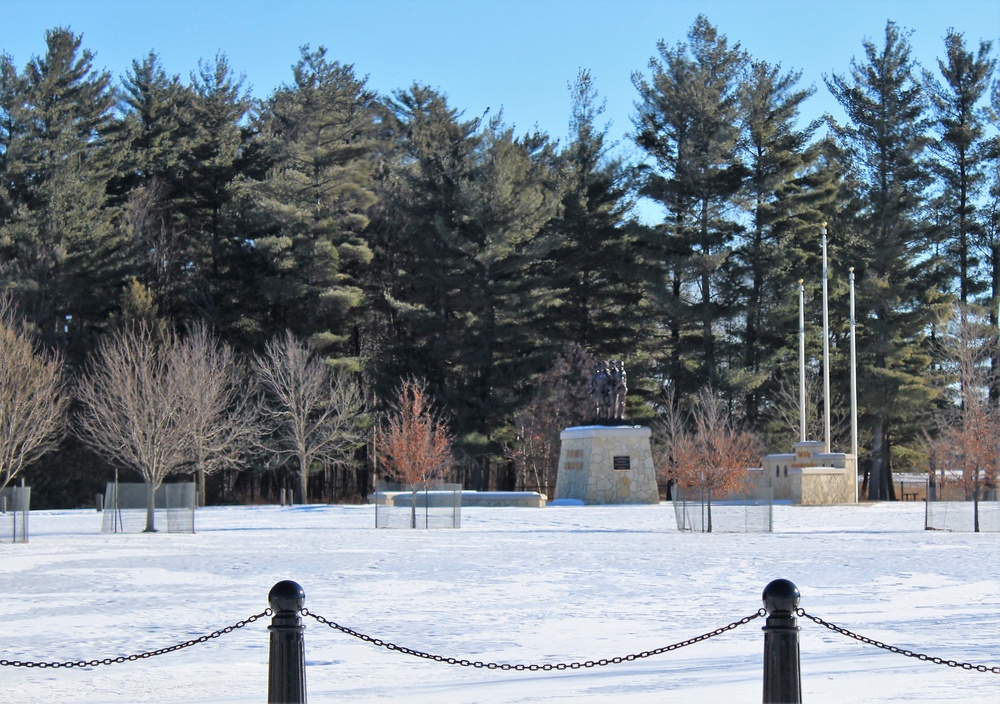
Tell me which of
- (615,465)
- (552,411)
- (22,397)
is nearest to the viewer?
(615,465)

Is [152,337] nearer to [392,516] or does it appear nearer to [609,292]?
[609,292]

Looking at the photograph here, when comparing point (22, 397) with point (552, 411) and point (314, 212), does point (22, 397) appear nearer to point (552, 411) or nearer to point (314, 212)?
point (314, 212)

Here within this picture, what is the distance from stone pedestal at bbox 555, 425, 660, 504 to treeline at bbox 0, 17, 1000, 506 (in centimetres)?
1179

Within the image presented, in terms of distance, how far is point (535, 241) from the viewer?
169 ft

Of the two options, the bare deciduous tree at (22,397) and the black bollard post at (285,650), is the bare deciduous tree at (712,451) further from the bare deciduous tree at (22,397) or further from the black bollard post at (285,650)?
the black bollard post at (285,650)

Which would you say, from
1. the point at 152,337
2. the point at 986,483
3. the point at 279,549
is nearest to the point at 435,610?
the point at 279,549

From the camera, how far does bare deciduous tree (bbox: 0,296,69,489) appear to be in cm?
3894

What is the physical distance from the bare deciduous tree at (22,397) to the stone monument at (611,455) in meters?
16.8

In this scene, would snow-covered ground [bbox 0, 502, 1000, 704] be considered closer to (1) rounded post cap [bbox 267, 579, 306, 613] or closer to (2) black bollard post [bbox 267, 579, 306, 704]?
(2) black bollard post [bbox 267, 579, 306, 704]

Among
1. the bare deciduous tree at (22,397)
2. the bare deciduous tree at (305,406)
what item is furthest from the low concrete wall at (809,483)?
the bare deciduous tree at (22,397)

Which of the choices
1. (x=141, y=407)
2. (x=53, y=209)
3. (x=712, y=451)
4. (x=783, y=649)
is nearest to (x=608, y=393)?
(x=712, y=451)

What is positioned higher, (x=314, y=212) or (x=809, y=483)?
(x=314, y=212)

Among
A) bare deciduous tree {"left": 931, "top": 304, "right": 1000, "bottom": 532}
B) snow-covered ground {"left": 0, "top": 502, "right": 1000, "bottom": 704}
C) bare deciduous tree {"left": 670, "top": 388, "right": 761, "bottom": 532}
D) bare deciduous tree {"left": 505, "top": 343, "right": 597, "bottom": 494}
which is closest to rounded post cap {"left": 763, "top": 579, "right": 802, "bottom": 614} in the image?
snow-covered ground {"left": 0, "top": 502, "right": 1000, "bottom": 704}

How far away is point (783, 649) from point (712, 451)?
1348 inches
